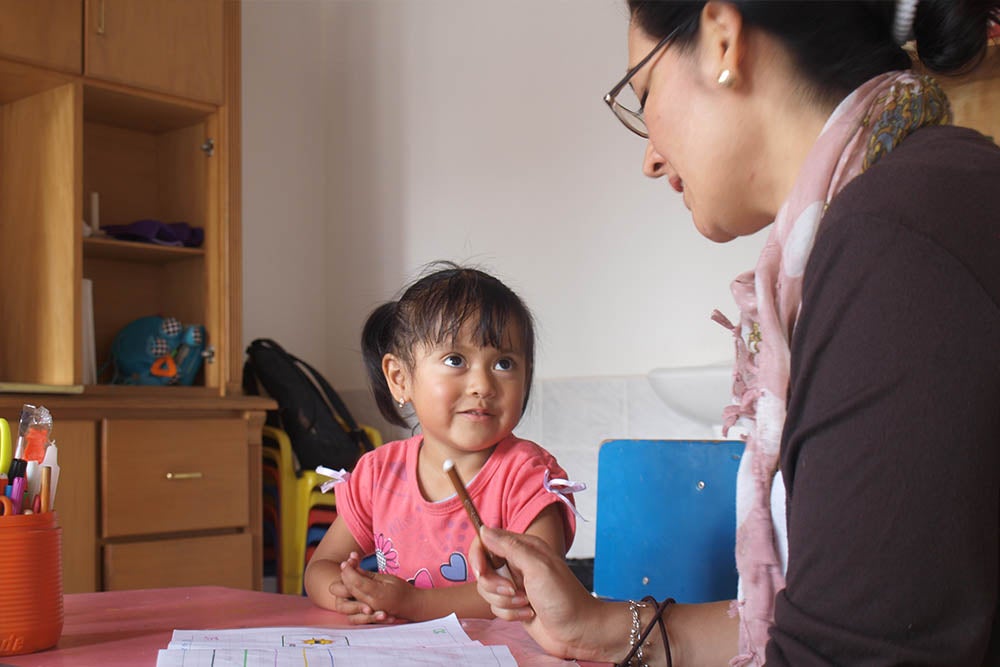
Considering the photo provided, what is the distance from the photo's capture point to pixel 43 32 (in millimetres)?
2727

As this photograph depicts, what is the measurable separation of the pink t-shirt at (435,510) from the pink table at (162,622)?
20cm

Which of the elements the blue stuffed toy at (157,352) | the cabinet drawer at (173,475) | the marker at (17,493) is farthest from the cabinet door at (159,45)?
the marker at (17,493)

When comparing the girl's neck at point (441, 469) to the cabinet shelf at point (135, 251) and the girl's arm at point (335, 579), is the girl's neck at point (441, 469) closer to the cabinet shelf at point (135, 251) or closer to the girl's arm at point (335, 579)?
the girl's arm at point (335, 579)

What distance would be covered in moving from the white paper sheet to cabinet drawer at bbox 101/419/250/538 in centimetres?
186

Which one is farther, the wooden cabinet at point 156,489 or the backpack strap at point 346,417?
the backpack strap at point 346,417

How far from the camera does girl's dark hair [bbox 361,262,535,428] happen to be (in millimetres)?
1430

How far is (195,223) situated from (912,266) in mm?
2907

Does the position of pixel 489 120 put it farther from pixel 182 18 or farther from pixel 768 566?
pixel 768 566

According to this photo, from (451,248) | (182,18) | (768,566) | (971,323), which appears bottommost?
(768,566)

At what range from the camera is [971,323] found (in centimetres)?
58

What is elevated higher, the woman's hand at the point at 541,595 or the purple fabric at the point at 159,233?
the purple fabric at the point at 159,233

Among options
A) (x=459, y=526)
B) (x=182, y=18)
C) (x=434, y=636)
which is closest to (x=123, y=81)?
(x=182, y=18)

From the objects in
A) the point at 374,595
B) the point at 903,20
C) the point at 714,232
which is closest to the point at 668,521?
the point at 374,595

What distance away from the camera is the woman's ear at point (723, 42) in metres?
0.79
